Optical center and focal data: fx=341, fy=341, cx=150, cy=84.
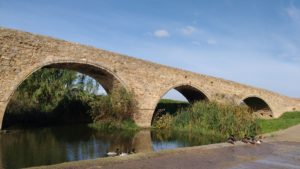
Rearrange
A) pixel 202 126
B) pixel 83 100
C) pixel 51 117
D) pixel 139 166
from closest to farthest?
pixel 139 166, pixel 202 126, pixel 51 117, pixel 83 100

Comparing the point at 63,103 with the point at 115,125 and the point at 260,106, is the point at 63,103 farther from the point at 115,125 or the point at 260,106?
the point at 260,106

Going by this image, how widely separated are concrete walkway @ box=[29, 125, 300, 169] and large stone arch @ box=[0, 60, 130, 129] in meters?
8.26

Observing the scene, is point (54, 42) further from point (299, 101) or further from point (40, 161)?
point (299, 101)

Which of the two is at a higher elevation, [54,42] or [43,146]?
[54,42]

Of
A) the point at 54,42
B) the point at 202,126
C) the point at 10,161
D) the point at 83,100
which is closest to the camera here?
the point at 10,161

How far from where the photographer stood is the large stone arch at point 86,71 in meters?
14.3

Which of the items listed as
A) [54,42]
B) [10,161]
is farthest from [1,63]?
[10,161]

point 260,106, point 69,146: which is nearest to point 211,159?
point 69,146

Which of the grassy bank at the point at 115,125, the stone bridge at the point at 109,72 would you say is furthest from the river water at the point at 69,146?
the grassy bank at the point at 115,125

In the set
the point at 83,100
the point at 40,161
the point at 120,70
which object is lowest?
the point at 40,161

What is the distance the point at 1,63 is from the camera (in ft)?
44.8

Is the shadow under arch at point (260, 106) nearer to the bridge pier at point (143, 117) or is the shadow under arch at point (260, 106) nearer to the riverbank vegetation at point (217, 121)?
the riverbank vegetation at point (217, 121)

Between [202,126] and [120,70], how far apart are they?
5.30 metres

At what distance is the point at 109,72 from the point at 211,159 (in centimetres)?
1100
